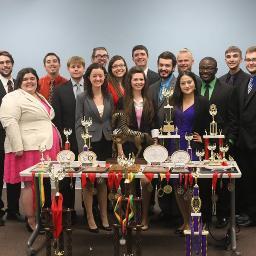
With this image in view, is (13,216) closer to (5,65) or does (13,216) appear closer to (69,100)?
(69,100)

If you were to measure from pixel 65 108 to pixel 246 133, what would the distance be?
1.71 meters

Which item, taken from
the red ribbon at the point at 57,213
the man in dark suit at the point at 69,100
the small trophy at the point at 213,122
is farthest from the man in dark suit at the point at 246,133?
the red ribbon at the point at 57,213

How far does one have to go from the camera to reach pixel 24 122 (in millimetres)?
4066

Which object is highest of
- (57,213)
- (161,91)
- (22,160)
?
(161,91)

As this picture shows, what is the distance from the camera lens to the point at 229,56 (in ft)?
14.4

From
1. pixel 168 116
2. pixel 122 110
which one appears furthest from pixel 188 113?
pixel 122 110

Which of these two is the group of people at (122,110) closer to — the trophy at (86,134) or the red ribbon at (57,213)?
the trophy at (86,134)

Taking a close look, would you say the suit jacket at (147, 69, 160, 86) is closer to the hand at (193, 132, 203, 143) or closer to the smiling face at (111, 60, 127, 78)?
the smiling face at (111, 60, 127, 78)

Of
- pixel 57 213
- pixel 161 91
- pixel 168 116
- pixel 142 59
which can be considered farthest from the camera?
pixel 142 59

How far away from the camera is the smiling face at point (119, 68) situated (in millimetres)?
4359

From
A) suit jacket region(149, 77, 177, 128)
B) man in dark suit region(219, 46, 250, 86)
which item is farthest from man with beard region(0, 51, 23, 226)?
man in dark suit region(219, 46, 250, 86)

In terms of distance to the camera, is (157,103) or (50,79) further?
(50,79)

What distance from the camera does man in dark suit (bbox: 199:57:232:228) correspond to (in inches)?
162

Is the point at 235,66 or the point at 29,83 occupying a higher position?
the point at 235,66
